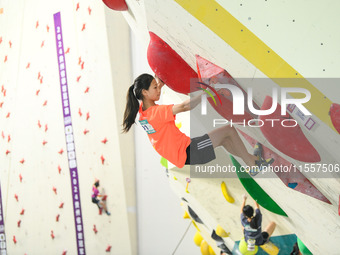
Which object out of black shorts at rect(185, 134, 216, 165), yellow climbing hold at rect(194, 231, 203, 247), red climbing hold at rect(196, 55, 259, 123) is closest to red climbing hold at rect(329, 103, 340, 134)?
red climbing hold at rect(196, 55, 259, 123)

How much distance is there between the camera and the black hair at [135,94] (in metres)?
1.95

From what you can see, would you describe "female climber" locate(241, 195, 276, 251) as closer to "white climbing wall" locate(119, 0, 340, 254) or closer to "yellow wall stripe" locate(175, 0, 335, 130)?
"white climbing wall" locate(119, 0, 340, 254)

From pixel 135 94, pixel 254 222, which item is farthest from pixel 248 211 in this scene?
pixel 135 94

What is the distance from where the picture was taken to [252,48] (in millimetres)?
1331

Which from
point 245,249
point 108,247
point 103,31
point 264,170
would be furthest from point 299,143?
point 108,247

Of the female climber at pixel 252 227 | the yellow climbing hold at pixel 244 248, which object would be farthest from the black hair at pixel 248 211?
the yellow climbing hold at pixel 244 248

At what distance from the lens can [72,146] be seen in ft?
15.3

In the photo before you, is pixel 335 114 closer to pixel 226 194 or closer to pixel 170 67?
pixel 170 67

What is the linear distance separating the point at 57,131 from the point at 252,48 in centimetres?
374

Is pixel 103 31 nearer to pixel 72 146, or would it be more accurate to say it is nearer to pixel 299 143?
pixel 72 146

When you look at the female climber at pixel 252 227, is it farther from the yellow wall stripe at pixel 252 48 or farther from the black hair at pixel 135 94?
the yellow wall stripe at pixel 252 48

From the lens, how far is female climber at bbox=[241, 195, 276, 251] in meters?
2.66

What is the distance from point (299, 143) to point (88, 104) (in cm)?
317

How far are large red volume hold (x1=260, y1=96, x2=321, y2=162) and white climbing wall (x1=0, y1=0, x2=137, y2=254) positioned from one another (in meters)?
2.75
